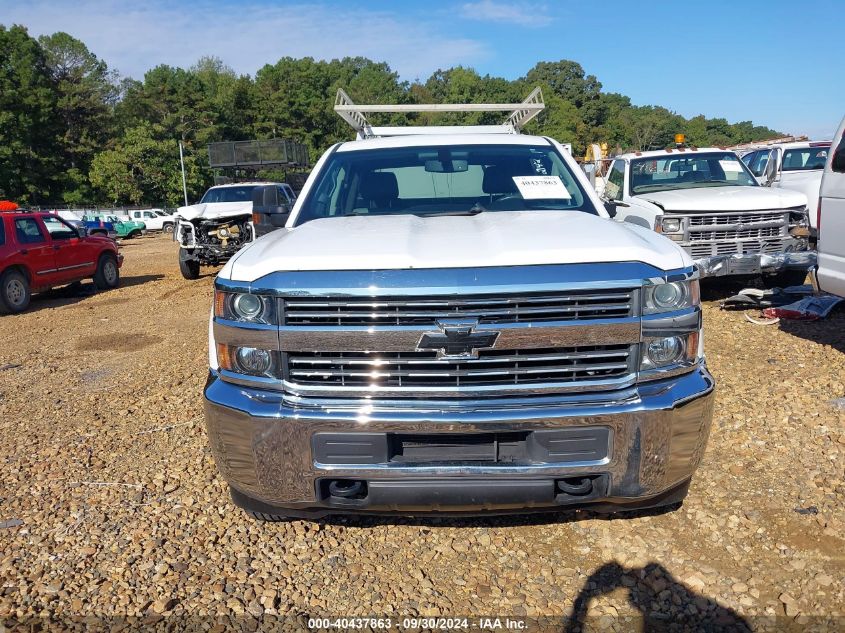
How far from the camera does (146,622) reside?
262 cm


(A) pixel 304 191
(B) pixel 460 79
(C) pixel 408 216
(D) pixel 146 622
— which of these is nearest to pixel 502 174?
(C) pixel 408 216

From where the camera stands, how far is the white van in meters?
5.39

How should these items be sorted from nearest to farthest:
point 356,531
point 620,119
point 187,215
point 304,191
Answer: point 356,531, point 304,191, point 187,215, point 620,119

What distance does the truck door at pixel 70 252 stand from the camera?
1191 centimetres

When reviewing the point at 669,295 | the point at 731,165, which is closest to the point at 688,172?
the point at 731,165

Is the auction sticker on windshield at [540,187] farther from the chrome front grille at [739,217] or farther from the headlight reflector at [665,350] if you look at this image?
the chrome front grille at [739,217]

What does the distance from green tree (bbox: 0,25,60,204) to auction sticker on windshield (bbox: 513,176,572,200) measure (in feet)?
190

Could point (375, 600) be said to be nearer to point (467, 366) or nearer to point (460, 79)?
point (467, 366)

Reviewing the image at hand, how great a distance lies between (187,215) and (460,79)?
10039cm

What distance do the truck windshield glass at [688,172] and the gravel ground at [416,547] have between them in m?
4.91

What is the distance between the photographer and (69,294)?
13.2m

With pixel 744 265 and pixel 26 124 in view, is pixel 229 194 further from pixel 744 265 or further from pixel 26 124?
pixel 26 124

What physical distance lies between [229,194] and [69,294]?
12.6 ft

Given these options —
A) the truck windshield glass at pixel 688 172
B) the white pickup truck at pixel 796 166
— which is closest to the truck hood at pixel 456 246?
the truck windshield glass at pixel 688 172
